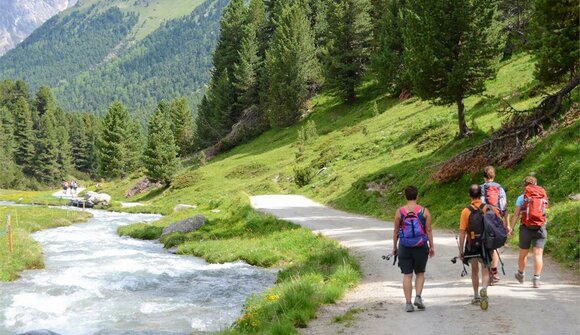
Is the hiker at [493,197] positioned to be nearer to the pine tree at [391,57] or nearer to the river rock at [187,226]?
the river rock at [187,226]

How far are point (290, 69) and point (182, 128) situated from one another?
122 feet

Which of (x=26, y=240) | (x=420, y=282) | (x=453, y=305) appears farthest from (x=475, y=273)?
(x=26, y=240)

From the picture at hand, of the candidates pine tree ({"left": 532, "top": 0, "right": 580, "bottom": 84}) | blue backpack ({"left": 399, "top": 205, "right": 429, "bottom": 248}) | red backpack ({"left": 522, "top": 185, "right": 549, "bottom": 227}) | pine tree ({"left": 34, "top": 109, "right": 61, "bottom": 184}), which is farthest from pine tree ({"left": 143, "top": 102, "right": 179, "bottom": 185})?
pine tree ({"left": 34, "top": 109, "right": 61, "bottom": 184})

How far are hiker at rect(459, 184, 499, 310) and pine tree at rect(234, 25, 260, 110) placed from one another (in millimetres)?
71925

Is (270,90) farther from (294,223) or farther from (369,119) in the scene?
(294,223)

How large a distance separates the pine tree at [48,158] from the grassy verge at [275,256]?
4010 inches

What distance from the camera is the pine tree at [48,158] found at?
12825cm

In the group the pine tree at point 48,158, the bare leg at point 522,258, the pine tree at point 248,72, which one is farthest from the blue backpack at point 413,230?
the pine tree at point 48,158

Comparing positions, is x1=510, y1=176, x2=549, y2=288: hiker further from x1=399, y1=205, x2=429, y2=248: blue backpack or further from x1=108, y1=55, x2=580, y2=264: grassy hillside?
x1=399, y1=205, x2=429, y2=248: blue backpack

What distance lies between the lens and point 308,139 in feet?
184

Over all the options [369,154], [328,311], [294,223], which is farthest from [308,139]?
[328,311]

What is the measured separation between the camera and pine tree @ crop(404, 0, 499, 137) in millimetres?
27234

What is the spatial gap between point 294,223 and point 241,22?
7035cm

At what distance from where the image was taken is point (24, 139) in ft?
429
